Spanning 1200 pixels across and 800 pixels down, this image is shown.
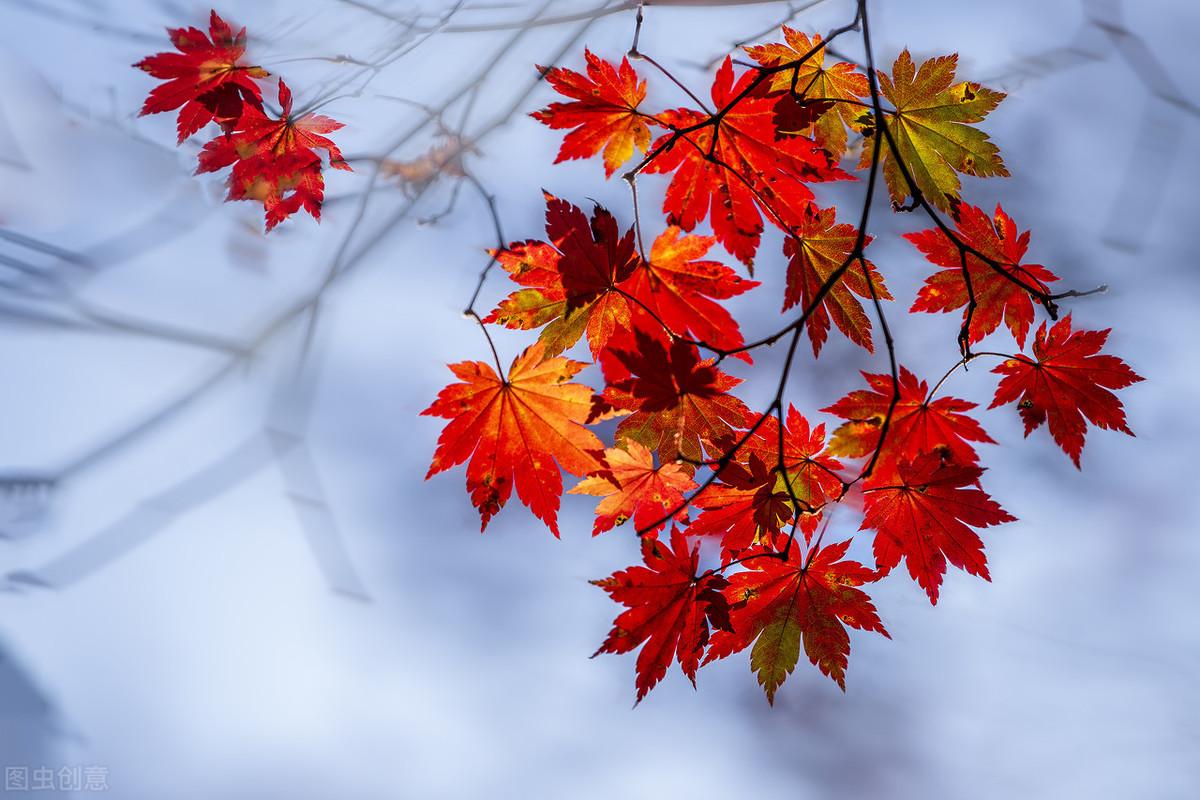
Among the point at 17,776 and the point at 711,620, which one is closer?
the point at 711,620

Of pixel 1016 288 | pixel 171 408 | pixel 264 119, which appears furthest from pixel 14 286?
pixel 1016 288

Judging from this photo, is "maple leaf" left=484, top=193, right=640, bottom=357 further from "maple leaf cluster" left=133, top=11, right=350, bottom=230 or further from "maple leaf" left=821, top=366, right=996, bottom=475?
"maple leaf cluster" left=133, top=11, right=350, bottom=230

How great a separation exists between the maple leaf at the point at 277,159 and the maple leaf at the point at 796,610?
3.01 ft

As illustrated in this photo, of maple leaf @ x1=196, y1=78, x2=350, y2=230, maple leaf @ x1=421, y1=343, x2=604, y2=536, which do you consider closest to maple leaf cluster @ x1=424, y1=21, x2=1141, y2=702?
maple leaf @ x1=421, y1=343, x2=604, y2=536

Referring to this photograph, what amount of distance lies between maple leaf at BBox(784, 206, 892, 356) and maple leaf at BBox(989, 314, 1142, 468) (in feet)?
0.76

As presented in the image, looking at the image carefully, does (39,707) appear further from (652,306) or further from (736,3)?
(736,3)

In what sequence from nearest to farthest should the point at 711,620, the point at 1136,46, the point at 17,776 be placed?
the point at 711,620 → the point at 1136,46 → the point at 17,776

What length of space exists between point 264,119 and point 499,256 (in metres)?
0.56

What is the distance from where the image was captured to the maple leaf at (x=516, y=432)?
0.79 meters

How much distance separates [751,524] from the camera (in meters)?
0.81

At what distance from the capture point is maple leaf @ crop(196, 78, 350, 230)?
102 centimetres

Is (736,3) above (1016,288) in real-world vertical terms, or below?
above

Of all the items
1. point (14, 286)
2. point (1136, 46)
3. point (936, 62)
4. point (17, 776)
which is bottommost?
point (17, 776)

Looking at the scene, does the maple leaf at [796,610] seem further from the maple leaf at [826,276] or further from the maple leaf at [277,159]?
the maple leaf at [277,159]
